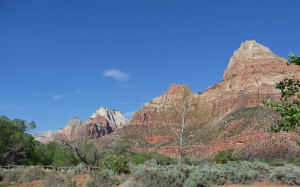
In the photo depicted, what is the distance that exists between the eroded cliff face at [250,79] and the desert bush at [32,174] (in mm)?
64941

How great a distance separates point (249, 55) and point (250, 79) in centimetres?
2095

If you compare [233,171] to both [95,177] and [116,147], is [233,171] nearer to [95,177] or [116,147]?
[95,177]

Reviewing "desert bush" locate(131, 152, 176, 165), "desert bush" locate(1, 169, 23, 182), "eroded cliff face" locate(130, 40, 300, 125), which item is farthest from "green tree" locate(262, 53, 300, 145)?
"eroded cliff face" locate(130, 40, 300, 125)

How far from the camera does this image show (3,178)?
612 inches

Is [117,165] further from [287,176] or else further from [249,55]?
[249,55]

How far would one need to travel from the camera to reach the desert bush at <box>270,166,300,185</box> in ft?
46.8

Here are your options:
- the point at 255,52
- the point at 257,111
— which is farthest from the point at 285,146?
the point at 255,52

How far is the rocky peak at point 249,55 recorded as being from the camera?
107m

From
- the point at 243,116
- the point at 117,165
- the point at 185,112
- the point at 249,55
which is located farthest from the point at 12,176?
the point at 249,55

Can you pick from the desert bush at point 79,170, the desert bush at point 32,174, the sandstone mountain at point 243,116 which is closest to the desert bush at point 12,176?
the desert bush at point 32,174

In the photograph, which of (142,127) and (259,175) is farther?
(142,127)

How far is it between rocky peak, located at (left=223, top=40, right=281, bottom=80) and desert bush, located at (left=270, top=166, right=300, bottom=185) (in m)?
99.0

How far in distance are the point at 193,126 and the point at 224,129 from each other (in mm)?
51095

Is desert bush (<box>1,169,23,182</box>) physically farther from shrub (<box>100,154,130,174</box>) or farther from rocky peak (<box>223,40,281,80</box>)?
rocky peak (<box>223,40,281,80</box>)
